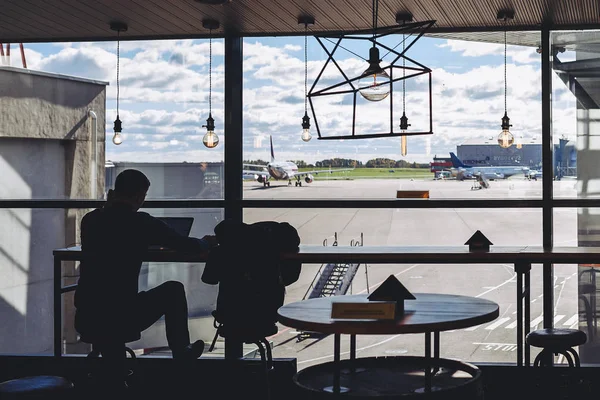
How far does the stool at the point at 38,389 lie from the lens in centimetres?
265

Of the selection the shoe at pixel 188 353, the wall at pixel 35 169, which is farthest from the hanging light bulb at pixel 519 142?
the wall at pixel 35 169

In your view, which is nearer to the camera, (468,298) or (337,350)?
(337,350)

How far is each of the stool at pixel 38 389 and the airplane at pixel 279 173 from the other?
2.79 metres

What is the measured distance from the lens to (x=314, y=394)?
2783mm

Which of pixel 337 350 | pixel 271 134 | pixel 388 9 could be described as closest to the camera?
pixel 337 350

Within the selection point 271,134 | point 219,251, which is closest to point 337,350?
point 219,251

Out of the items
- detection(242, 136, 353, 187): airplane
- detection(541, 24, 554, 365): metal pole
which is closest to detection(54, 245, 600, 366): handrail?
detection(541, 24, 554, 365): metal pole

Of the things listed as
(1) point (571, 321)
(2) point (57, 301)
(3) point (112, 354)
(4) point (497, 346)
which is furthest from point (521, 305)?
(2) point (57, 301)

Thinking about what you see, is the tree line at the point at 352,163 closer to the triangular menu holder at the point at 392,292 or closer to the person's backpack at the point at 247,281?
the person's backpack at the point at 247,281

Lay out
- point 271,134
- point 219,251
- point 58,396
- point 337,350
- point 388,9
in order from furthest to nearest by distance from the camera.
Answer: point 271,134 → point 388,9 → point 219,251 → point 337,350 → point 58,396

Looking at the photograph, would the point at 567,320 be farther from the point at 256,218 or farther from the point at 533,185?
the point at 256,218

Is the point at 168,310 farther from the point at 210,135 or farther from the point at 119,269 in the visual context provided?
the point at 210,135

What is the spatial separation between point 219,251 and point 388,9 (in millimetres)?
2035

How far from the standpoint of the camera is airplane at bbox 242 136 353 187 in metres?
5.42
